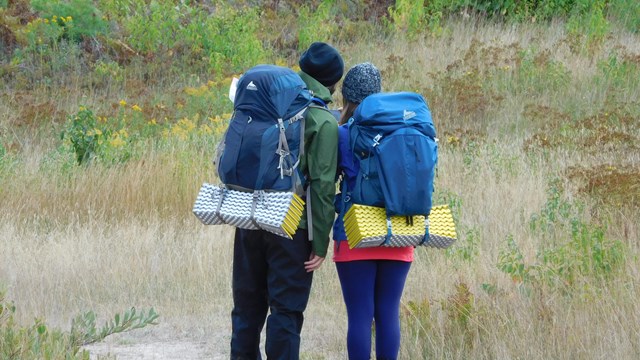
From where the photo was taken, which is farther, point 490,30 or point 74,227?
point 490,30

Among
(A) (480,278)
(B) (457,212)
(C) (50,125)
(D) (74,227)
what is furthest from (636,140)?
(C) (50,125)

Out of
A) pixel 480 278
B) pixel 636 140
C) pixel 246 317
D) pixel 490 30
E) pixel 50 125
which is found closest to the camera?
pixel 246 317

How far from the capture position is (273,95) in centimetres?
470

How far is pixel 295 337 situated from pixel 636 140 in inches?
230

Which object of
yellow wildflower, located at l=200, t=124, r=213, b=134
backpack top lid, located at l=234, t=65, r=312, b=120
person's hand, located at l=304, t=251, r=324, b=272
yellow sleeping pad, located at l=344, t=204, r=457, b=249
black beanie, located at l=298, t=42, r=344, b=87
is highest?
black beanie, located at l=298, t=42, r=344, b=87

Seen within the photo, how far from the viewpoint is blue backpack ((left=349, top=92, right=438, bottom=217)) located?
4652 millimetres

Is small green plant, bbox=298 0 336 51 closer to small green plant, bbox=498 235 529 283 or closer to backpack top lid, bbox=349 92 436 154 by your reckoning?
small green plant, bbox=498 235 529 283

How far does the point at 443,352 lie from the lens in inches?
226

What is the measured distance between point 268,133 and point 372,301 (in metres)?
0.98

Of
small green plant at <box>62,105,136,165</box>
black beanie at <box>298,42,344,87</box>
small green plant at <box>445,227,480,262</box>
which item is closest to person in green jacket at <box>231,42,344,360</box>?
black beanie at <box>298,42,344,87</box>

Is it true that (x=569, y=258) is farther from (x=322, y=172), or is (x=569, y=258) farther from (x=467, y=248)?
(x=322, y=172)

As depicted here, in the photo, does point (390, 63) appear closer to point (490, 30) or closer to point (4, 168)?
point (490, 30)

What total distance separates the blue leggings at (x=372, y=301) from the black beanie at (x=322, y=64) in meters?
0.90

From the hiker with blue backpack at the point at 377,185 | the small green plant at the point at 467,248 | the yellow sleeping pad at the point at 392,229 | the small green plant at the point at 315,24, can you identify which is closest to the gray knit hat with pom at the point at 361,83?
the hiker with blue backpack at the point at 377,185
